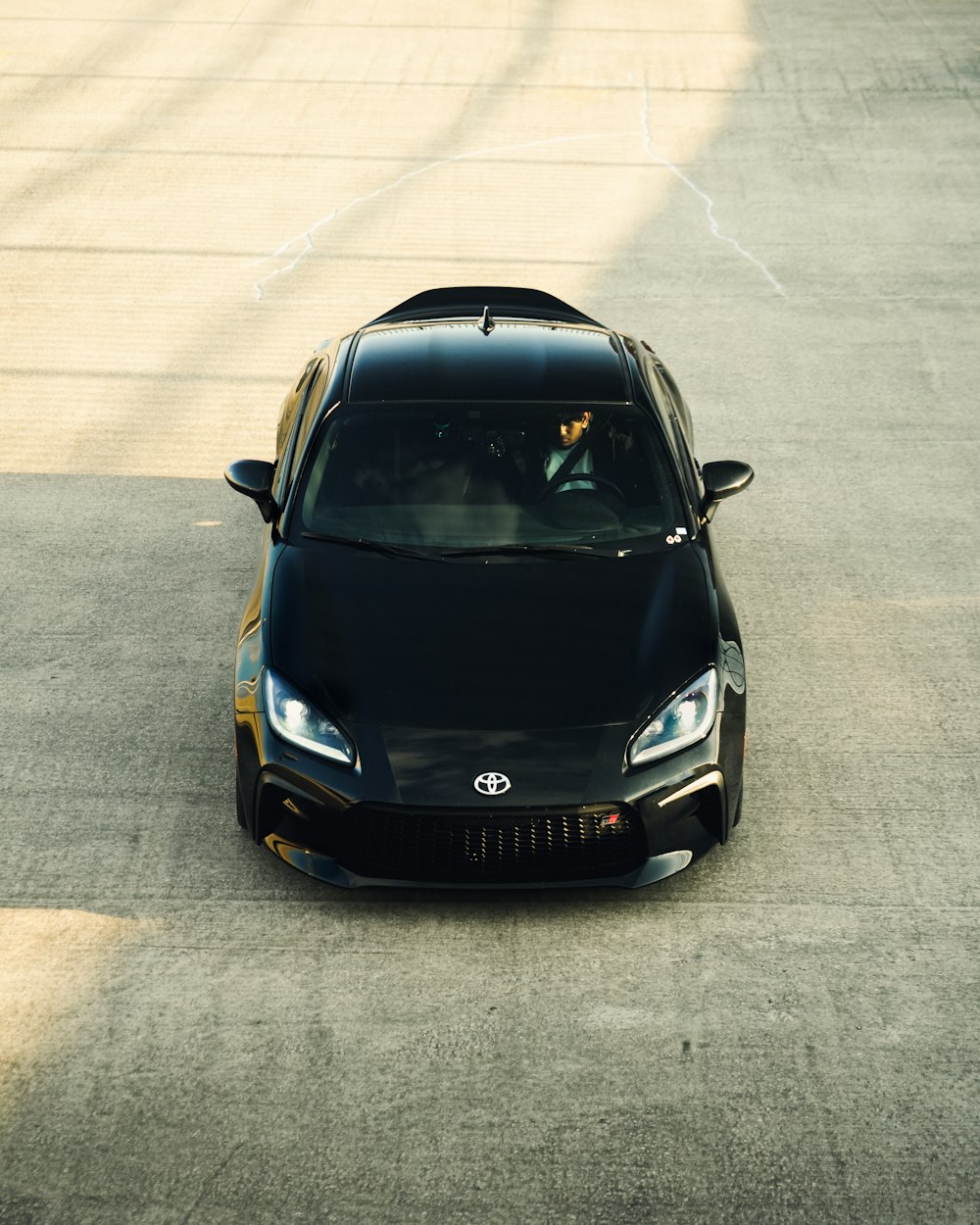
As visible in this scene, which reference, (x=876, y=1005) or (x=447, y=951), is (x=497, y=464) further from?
(x=876, y=1005)

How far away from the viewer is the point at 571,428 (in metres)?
5.74

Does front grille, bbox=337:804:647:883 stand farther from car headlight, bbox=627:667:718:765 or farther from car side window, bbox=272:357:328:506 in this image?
car side window, bbox=272:357:328:506

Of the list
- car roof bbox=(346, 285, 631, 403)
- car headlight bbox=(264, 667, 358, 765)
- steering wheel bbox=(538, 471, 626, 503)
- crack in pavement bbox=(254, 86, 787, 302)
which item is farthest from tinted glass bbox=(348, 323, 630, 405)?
crack in pavement bbox=(254, 86, 787, 302)

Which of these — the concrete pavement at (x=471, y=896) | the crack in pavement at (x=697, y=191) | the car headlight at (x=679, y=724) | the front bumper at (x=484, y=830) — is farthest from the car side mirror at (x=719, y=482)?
the crack in pavement at (x=697, y=191)

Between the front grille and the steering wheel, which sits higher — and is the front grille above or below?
below

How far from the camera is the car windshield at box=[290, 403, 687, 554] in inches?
212

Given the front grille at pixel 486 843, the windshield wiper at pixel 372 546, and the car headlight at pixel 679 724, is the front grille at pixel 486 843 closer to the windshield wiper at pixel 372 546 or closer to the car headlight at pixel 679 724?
the car headlight at pixel 679 724

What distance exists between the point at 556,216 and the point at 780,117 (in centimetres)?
341

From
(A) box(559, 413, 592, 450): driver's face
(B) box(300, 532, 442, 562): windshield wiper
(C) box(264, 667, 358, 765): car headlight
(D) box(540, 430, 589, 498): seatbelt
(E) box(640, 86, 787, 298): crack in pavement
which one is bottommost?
(E) box(640, 86, 787, 298): crack in pavement

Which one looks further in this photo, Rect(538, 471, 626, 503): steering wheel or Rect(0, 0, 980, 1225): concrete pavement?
Rect(538, 471, 626, 503): steering wheel

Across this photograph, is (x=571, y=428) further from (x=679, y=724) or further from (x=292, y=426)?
(x=679, y=724)

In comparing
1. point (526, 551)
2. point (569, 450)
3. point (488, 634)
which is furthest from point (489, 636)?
point (569, 450)

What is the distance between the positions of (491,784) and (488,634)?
0.65 m

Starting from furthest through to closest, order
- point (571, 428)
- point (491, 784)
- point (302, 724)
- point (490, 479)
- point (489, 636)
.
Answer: point (571, 428), point (490, 479), point (489, 636), point (302, 724), point (491, 784)
